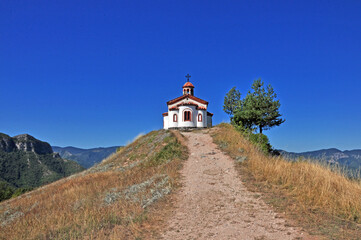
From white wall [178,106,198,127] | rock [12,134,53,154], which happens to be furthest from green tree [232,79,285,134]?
rock [12,134,53,154]

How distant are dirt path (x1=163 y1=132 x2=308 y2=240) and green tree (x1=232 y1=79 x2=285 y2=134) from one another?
16301 millimetres

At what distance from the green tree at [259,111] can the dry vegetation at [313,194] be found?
51.9 ft

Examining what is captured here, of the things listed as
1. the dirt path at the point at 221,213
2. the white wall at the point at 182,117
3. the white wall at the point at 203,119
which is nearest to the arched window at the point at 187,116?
the white wall at the point at 182,117

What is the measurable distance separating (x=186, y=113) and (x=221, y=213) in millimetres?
32186

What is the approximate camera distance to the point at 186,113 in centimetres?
4062

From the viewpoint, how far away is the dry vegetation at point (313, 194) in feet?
23.9

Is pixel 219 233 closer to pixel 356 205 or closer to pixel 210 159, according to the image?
pixel 356 205

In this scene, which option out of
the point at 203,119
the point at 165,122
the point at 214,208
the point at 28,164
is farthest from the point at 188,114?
the point at 28,164

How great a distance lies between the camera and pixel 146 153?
24531mm

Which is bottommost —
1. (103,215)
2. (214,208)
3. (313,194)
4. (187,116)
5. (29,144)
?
(103,215)

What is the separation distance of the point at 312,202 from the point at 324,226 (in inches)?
70.6

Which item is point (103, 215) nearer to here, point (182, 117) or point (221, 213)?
point (221, 213)

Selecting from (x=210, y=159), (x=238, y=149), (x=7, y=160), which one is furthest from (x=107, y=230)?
(x=7, y=160)

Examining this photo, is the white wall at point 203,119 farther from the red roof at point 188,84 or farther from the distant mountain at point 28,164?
the distant mountain at point 28,164
